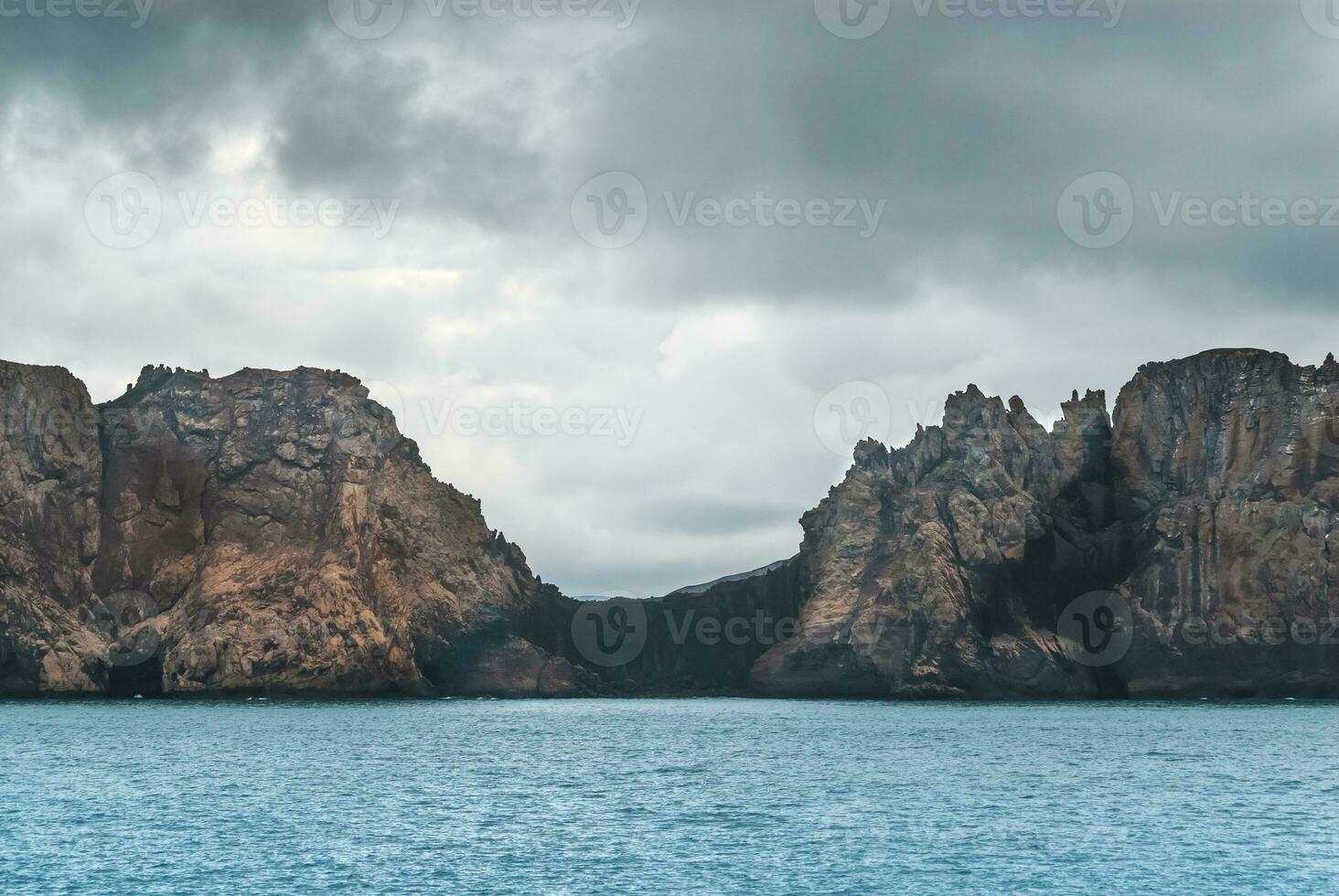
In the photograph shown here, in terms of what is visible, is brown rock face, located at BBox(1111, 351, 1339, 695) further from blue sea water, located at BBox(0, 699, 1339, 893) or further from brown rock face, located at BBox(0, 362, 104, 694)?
brown rock face, located at BBox(0, 362, 104, 694)

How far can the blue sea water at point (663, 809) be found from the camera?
55781 millimetres

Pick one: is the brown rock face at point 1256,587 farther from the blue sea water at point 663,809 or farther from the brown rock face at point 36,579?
the brown rock face at point 36,579

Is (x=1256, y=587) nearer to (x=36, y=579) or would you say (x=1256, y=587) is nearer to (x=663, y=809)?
(x=663, y=809)

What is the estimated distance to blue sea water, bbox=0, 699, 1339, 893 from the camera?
55.8 m

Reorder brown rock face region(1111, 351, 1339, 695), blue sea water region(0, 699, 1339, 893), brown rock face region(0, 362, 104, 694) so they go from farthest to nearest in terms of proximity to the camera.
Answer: brown rock face region(1111, 351, 1339, 695)
brown rock face region(0, 362, 104, 694)
blue sea water region(0, 699, 1339, 893)

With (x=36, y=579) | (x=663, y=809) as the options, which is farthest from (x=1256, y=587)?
(x=36, y=579)

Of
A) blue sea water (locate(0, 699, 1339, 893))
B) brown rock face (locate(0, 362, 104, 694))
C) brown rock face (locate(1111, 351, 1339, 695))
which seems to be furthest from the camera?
brown rock face (locate(1111, 351, 1339, 695))

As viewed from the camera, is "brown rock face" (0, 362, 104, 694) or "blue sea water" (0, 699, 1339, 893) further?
"brown rock face" (0, 362, 104, 694)

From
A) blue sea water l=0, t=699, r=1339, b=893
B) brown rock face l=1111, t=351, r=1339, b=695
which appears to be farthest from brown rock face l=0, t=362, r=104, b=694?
brown rock face l=1111, t=351, r=1339, b=695

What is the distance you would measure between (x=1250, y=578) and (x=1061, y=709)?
40492 mm

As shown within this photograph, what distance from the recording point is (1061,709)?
17562 centimetres

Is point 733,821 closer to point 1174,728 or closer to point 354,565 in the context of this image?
point 1174,728

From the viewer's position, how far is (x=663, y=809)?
7556 centimetres

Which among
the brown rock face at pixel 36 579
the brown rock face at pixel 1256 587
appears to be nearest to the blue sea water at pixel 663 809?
the brown rock face at pixel 36 579
